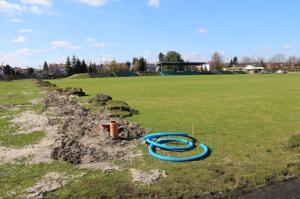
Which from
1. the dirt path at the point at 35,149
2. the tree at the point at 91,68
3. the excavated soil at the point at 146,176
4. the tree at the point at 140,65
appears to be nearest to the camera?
the excavated soil at the point at 146,176

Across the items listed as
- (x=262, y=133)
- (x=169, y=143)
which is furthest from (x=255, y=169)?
(x=262, y=133)

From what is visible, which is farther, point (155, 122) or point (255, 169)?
point (155, 122)

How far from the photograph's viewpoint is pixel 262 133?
37.6ft

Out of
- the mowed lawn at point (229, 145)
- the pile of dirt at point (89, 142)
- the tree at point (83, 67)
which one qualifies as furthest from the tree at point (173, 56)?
the pile of dirt at point (89, 142)

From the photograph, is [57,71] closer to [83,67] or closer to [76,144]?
[83,67]

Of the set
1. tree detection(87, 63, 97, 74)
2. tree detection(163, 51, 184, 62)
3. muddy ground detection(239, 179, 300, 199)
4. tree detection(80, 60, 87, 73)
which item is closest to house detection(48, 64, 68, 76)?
tree detection(80, 60, 87, 73)

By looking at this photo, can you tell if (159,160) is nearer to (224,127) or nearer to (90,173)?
(90,173)

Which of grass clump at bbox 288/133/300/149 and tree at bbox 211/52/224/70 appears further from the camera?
tree at bbox 211/52/224/70

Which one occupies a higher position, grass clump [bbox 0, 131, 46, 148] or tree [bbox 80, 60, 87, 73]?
tree [bbox 80, 60, 87, 73]

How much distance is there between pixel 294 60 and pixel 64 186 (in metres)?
211

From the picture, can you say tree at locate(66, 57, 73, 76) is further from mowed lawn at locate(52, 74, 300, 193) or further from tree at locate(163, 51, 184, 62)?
mowed lawn at locate(52, 74, 300, 193)

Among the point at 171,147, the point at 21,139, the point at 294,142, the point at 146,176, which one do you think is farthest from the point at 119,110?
the point at 146,176

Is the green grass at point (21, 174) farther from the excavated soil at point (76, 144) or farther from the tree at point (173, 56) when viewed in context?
the tree at point (173, 56)

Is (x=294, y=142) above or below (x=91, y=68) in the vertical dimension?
below
